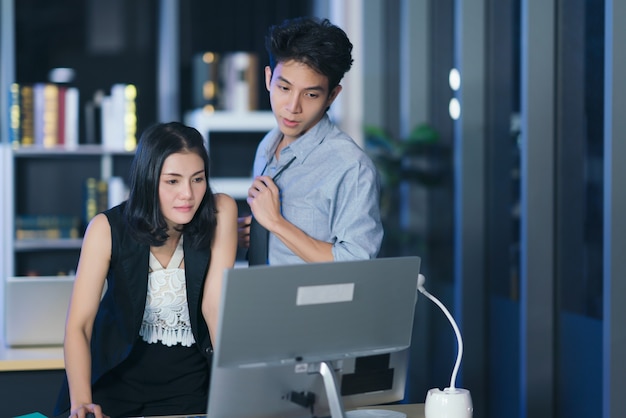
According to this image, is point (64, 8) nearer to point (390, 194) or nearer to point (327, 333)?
point (390, 194)

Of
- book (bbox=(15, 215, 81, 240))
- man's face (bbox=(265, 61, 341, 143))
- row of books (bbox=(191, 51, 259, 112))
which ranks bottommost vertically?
book (bbox=(15, 215, 81, 240))

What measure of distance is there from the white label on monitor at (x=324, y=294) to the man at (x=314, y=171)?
45 cm

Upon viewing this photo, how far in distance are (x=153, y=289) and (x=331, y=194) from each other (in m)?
0.55

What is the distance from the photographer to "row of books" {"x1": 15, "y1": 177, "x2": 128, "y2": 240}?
539 cm

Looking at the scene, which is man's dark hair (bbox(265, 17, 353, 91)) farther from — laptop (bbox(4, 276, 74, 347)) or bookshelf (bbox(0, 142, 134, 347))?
bookshelf (bbox(0, 142, 134, 347))

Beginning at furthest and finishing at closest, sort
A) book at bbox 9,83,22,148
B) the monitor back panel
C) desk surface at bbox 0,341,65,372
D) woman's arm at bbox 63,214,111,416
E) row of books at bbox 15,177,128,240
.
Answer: row of books at bbox 15,177,128,240, book at bbox 9,83,22,148, desk surface at bbox 0,341,65,372, woman's arm at bbox 63,214,111,416, the monitor back panel

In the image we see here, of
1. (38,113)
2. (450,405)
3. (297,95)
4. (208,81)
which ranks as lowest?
(450,405)

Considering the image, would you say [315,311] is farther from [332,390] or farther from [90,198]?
[90,198]

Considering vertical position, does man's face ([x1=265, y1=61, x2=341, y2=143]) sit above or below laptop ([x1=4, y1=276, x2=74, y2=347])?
above

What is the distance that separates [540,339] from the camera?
353cm

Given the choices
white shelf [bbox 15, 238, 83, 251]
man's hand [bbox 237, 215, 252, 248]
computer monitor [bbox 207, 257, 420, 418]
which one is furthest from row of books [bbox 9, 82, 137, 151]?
computer monitor [bbox 207, 257, 420, 418]

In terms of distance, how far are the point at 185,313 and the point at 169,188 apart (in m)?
0.35

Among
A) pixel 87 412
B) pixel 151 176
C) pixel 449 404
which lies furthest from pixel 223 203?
pixel 449 404

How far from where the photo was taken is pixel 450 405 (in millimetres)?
1965
